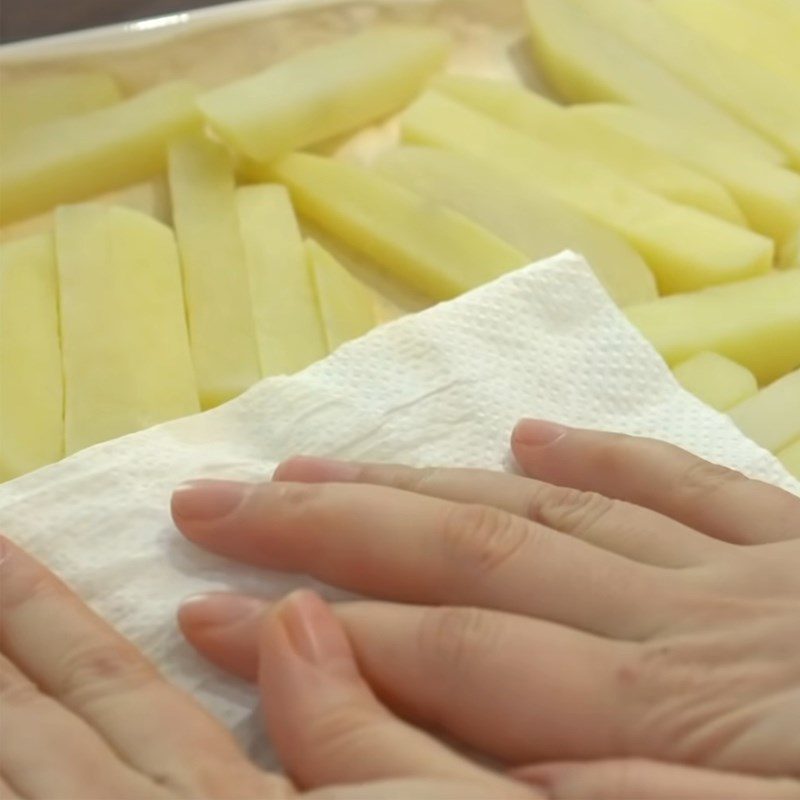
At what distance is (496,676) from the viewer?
0.55m

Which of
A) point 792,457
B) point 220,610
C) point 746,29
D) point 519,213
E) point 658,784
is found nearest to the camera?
point 658,784

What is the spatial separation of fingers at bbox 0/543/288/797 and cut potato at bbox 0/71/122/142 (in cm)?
61

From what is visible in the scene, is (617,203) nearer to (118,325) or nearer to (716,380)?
(716,380)

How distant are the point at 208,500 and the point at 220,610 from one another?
0.07 m

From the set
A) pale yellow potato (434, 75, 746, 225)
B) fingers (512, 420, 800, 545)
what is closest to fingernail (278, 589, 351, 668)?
fingers (512, 420, 800, 545)

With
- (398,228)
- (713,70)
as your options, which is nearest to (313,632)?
(398,228)

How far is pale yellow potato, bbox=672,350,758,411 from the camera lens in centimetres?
91

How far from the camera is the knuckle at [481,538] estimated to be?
61 centimetres

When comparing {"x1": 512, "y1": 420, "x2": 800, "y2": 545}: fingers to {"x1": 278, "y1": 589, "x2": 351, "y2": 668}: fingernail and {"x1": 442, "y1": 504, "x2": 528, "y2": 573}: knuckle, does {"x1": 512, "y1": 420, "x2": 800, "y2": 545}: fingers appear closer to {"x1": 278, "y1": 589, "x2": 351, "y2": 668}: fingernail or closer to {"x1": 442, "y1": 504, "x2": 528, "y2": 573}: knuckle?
{"x1": 442, "y1": 504, "x2": 528, "y2": 573}: knuckle

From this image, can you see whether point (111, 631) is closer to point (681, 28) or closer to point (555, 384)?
point (555, 384)

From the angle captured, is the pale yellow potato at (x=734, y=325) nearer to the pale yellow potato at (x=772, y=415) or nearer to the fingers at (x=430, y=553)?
the pale yellow potato at (x=772, y=415)

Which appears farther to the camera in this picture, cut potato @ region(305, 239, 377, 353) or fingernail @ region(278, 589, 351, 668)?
cut potato @ region(305, 239, 377, 353)

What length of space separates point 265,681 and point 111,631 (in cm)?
11

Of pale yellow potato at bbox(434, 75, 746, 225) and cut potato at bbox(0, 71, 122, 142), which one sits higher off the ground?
cut potato at bbox(0, 71, 122, 142)
